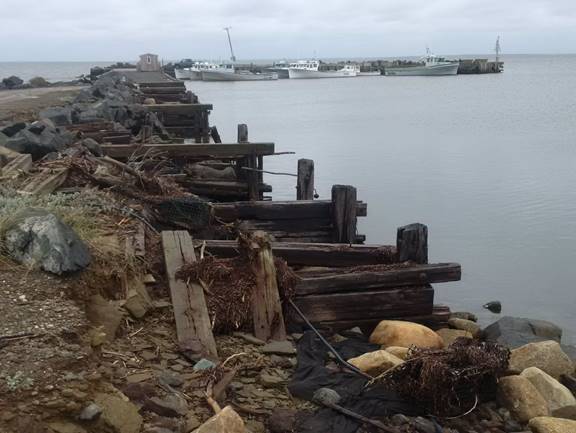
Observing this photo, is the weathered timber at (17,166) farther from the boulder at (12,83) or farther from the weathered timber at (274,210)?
the boulder at (12,83)

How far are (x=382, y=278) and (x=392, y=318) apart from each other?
480mm

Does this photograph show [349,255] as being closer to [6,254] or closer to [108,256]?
[108,256]

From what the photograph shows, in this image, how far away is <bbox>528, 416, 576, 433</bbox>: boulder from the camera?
17.5 feet

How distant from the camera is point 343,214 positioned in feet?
31.1

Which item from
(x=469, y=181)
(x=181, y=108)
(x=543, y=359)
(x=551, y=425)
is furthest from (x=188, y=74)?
(x=551, y=425)

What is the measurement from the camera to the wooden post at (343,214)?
9359mm

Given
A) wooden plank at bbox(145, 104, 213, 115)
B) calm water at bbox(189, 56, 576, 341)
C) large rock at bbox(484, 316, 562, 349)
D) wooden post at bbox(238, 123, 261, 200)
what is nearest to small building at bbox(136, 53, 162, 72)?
calm water at bbox(189, 56, 576, 341)

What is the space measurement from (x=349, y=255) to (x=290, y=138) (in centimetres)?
2549

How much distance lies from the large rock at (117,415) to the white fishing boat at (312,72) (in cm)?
11765

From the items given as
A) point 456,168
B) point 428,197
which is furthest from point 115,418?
point 456,168

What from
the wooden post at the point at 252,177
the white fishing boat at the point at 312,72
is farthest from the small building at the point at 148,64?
the white fishing boat at the point at 312,72

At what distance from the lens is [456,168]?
2444 cm

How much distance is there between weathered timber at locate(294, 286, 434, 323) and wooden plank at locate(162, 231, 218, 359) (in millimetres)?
1178

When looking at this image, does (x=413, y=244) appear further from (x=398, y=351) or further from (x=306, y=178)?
(x=306, y=178)
